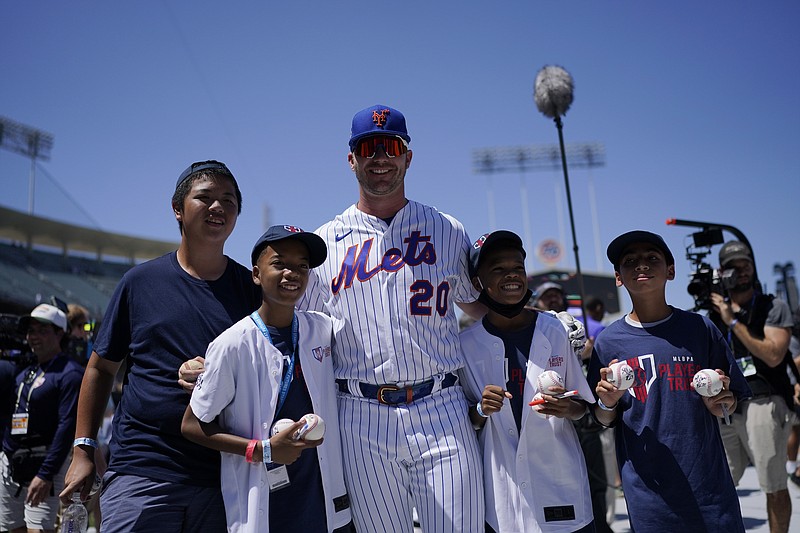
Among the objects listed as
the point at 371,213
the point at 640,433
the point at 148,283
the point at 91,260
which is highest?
the point at 91,260

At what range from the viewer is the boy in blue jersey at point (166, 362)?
294 cm

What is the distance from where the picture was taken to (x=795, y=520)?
20.6ft

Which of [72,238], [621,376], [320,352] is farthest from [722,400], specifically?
[72,238]

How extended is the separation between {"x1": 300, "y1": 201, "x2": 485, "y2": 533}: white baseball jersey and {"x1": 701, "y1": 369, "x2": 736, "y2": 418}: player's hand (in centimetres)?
122

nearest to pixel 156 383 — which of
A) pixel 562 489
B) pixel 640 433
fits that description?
pixel 562 489

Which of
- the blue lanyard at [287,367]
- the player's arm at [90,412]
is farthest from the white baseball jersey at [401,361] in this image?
the player's arm at [90,412]

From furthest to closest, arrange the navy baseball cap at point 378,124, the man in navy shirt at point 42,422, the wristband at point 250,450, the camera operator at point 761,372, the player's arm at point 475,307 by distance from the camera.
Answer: the man in navy shirt at point 42,422 < the camera operator at point 761,372 < the player's arm at point 475,307 < the navy baseball cap at point 378,124 < the wristband at point 250,450

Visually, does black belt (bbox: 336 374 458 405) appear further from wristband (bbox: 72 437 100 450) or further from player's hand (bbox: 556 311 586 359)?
wristband (bbox: 72 437 100 450)

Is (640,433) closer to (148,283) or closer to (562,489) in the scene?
(562,489)

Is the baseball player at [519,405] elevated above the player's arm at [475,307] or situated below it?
below

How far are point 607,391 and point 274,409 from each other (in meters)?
1.65

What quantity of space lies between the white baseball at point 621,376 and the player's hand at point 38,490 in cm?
463

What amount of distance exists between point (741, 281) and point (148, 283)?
4837 mm

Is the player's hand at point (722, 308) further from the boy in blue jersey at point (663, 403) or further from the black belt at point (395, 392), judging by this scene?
the black belt at point (395, 392)
